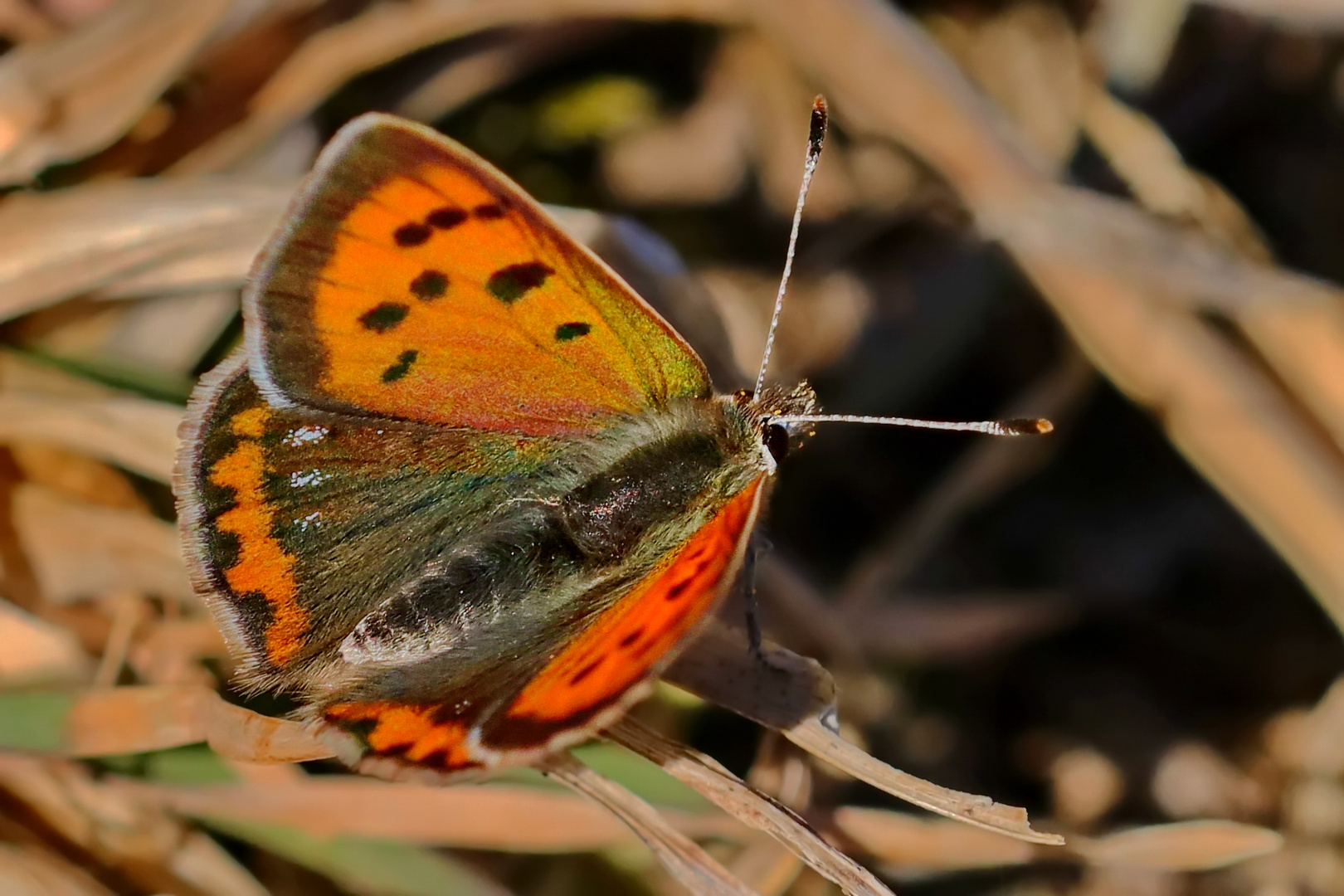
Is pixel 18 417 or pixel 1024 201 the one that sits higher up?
pixel 1024 201

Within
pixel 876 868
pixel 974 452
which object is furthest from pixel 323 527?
pixel 974 452

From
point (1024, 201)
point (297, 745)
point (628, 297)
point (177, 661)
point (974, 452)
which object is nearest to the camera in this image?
point (297, 745)

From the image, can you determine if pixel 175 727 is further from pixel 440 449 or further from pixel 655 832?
pixel 655 832

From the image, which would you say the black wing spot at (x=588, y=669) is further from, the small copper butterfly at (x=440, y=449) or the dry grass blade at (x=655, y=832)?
the dry grass blade at (x=655, y=832)

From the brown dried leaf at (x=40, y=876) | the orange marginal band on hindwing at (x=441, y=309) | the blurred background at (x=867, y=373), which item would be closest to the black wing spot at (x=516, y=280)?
the orange marginal band on hindwing at (x=441, y=309)

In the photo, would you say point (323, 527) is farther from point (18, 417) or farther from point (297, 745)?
point (18, 417)

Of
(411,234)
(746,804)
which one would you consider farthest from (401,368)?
(746,804)
